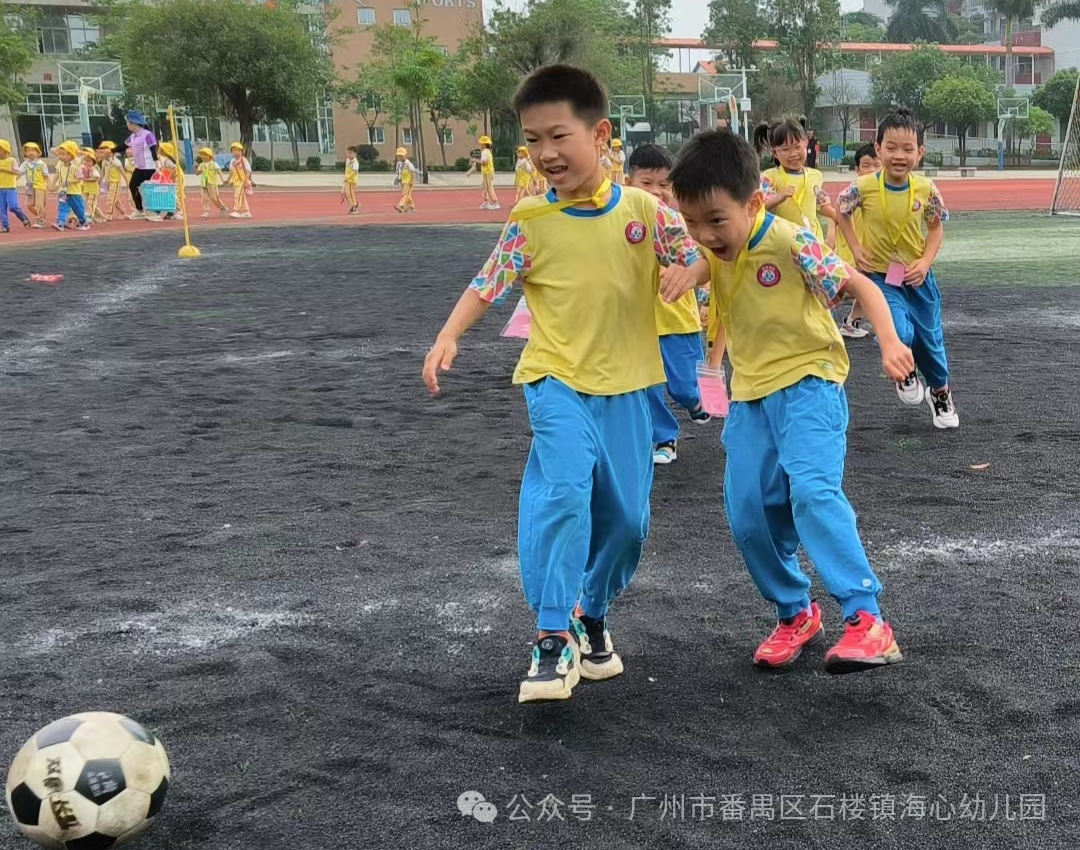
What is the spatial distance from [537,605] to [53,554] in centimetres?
254

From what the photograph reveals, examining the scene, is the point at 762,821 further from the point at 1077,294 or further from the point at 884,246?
the point at 1077,294

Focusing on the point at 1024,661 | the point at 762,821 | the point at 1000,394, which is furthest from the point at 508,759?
the point at 1000,394

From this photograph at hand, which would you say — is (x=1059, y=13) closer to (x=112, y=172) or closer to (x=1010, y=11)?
(x=1010, y=11)

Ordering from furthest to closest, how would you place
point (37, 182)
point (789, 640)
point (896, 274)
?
point (37, 182)
point (896, 274)
point (789, 640)

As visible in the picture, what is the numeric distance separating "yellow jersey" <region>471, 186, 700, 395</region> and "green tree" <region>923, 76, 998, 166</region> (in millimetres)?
56576

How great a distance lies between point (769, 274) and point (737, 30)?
67367mm

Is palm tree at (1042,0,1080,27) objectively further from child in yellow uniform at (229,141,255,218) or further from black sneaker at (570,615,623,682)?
black sneaker at (570,615,623,682)

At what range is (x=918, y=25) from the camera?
84750mm

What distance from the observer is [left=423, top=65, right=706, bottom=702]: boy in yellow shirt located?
124 inches

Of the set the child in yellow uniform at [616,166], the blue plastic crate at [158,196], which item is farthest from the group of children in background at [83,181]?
the child in yellow uniform at [616,166]

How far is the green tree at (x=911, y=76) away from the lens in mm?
61125

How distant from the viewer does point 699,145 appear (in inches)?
125

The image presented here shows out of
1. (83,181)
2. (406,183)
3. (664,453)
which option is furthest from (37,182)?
(664,453)

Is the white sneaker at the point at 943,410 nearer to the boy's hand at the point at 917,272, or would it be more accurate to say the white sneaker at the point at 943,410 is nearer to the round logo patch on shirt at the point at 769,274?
the boy's hand at the point at 917,272
